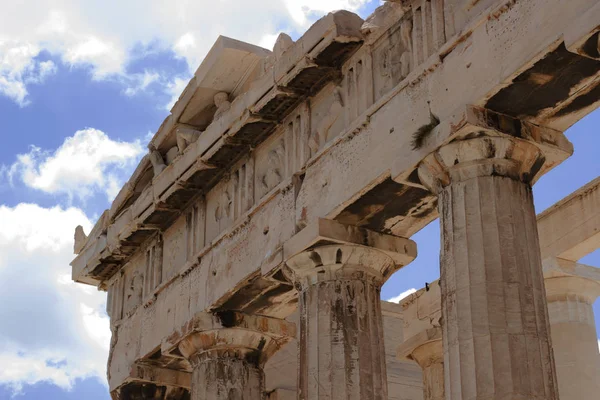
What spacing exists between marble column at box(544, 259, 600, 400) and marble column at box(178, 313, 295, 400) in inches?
187

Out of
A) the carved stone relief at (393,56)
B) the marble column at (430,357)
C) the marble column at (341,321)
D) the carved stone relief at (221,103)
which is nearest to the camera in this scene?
the carved stone relief at (393,56)

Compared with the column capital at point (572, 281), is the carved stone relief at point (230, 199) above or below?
above

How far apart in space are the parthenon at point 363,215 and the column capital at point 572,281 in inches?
1.3

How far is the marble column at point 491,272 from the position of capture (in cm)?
1400

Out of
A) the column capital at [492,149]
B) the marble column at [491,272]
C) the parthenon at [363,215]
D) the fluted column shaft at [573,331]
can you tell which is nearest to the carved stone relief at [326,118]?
the parthenon at [363,215]

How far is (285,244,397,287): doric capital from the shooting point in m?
17.8

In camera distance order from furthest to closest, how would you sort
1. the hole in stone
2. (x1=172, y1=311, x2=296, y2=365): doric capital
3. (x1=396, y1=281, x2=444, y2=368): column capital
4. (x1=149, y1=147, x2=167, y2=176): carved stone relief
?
(x1=396, y1=281, x2=444, y2=368): column capital, (x1=149, y1=147, x2=167, y2=176): carved stone relief, (x1=172, y1=311, x2=296, y2=365): doric capital, the hole in stone

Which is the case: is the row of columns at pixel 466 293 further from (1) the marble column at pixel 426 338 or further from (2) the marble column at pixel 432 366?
(2) the marble column at pixel 432 366

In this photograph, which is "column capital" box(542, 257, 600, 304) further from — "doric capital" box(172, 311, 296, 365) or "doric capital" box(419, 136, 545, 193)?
"doric capital" box(419, 136, 545, 193)

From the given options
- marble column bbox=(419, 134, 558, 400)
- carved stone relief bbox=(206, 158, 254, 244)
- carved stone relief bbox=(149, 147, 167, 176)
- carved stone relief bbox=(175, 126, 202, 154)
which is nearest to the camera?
marble column bbox=(419, 134, 558, 400)

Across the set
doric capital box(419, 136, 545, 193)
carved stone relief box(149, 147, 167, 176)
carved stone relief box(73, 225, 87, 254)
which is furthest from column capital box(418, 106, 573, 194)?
carved stone relief box(73, 225, 87, 254)

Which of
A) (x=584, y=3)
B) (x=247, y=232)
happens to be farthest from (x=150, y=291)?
(x=584, y=3)

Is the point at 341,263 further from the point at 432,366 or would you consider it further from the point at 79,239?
the point at 79,239

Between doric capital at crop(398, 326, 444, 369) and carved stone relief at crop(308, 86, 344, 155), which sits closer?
carved stone relief at crop(308, 86, 344, 155)
